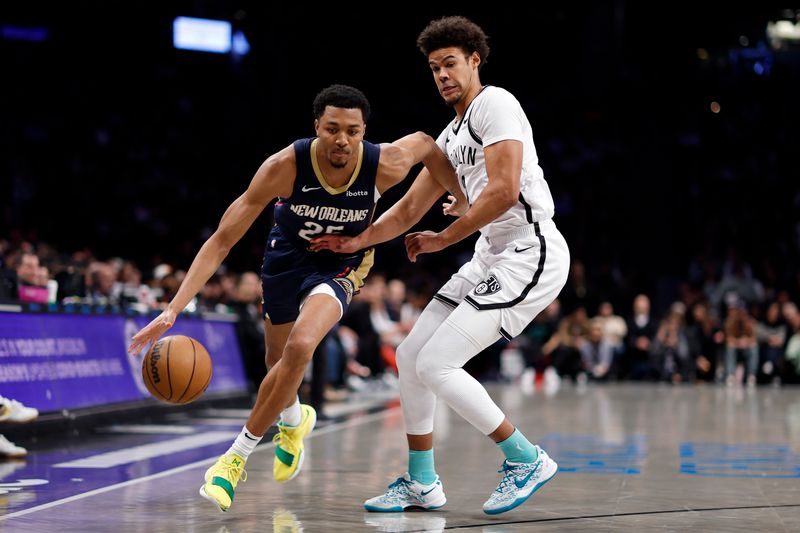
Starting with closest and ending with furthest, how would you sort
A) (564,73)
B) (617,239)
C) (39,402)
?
(39,402) < (617,239) < (564,73)

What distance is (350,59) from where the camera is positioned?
73.6ft

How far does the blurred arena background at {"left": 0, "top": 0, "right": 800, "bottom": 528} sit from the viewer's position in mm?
18125

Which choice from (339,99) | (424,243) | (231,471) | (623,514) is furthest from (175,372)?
(623,514)

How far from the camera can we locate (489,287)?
463 centimetres

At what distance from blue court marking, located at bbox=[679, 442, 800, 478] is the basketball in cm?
308

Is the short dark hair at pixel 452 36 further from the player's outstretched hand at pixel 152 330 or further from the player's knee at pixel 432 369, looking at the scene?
the player's outstretched hand at pixel 152 330

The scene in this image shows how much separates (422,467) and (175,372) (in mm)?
1255

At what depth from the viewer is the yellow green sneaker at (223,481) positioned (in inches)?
175

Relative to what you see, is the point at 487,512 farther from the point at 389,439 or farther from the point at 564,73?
Result: the point at 564,73

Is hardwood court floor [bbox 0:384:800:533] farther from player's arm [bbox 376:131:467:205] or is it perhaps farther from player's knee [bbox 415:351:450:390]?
player's arm [bbox 376:131:467:205]

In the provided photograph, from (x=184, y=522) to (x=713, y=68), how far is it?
63.5 ft

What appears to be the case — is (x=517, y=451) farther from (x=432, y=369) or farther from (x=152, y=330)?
(x=152, y=330)

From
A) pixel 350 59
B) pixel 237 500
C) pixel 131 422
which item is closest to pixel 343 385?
pixel 131 422

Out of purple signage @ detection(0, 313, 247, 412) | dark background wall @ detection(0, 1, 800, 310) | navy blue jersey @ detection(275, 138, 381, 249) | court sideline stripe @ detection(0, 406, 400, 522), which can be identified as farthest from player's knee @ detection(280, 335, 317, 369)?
dark background wall @ detection(0, 1, 800, 310)
